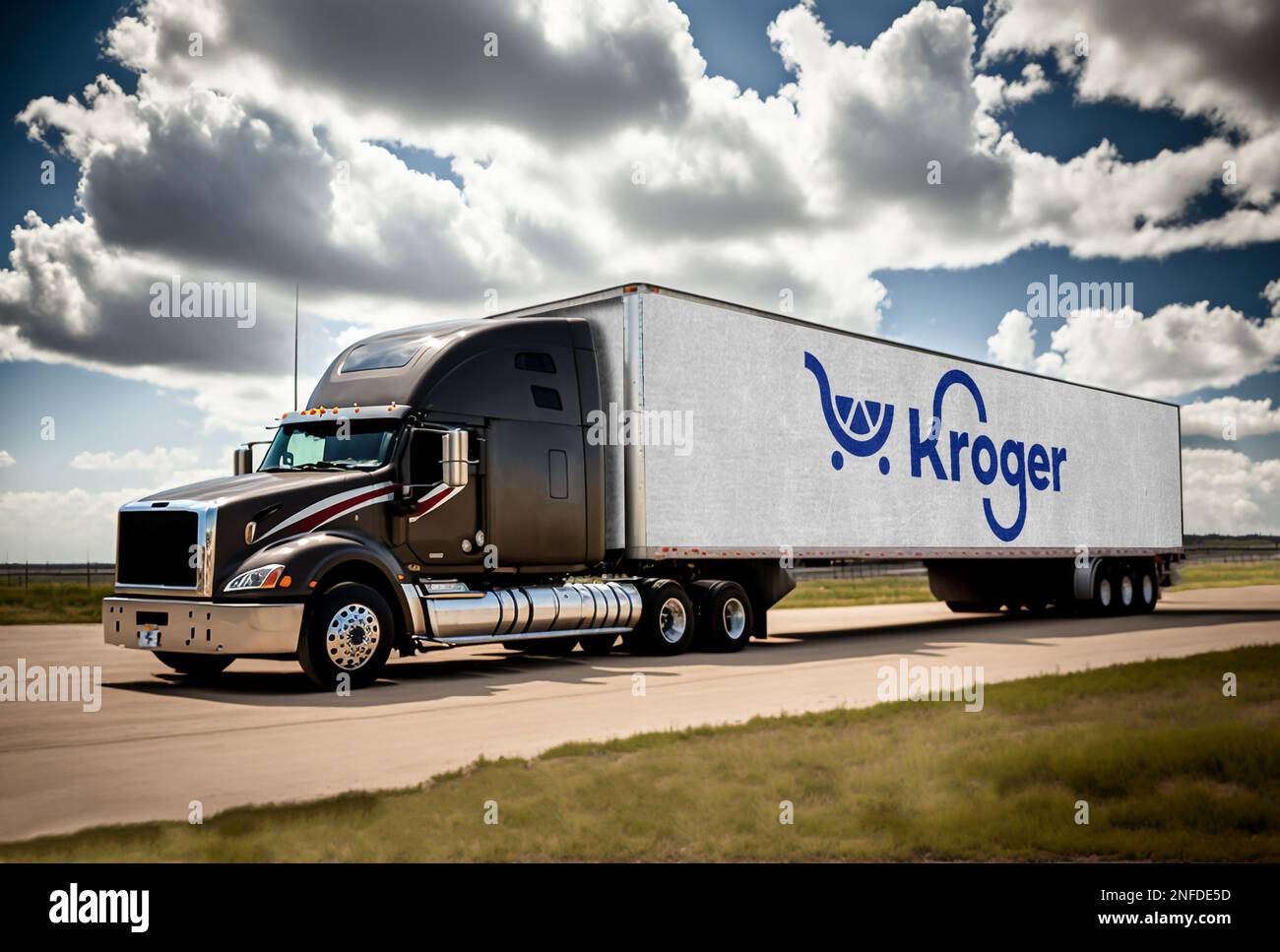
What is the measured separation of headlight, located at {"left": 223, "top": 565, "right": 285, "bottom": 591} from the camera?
11.7m

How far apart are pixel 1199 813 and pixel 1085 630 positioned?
15835 mm

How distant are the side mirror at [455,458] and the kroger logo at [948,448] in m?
7.27

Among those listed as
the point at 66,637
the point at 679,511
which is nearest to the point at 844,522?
the point at 679,511

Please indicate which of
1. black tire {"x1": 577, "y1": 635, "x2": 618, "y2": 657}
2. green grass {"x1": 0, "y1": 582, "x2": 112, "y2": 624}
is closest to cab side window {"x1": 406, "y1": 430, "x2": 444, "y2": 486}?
black tire {"x1": 577, "y1": 635, "x2": 618, "y2": 657}

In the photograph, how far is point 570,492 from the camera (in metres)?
15.3

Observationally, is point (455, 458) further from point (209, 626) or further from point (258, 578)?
point (209, 626)

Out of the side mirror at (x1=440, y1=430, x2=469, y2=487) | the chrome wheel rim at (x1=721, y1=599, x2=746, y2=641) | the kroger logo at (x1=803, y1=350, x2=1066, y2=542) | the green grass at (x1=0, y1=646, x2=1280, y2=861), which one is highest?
the kroger logo at (x1=803, y1=350, x2=1066, y2=542)

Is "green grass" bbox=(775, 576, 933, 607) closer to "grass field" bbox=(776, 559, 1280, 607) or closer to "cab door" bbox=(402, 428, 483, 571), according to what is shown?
"grass field" bbox=(776, 559, 1280, 607)

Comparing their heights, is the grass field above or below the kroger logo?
below

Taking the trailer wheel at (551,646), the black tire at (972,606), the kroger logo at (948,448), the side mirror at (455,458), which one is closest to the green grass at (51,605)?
the trailer wheel at (551,646)

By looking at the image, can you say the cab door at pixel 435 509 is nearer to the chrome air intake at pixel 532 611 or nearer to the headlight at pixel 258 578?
the chrome air intake at pixel 532 611

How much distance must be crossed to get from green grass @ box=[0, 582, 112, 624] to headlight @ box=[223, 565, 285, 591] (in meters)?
13.0

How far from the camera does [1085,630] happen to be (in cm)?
2111

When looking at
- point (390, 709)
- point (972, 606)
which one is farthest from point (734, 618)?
point (972, 606)
